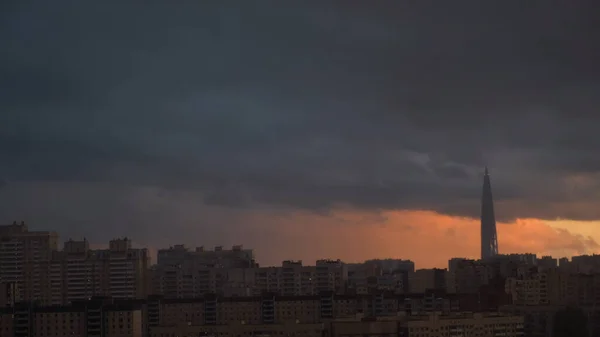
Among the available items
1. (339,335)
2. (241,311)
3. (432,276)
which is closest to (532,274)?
(432,276)

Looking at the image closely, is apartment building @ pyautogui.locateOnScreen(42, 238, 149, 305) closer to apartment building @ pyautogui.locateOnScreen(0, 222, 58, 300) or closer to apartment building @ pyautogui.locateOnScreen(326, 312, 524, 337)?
apartment building @ pyautogui.locateOnScreen(0, 222, 58, 300)

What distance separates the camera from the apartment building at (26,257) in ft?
153

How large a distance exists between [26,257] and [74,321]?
17.5 m

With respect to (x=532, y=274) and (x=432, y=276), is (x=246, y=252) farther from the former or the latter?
(x=532, y=274)

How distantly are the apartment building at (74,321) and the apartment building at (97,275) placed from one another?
42.4ft

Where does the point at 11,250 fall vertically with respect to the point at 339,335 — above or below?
above

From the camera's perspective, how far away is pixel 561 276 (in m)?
42.6

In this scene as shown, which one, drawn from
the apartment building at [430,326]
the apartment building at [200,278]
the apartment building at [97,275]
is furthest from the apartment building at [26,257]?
the apartment building at [430,326]

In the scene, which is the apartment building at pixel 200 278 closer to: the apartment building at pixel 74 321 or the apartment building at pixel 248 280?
the apartment building at pixel 248 280

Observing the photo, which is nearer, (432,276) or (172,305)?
(172,305)

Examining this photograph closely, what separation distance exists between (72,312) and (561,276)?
17740 millimetres

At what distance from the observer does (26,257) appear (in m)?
48.4

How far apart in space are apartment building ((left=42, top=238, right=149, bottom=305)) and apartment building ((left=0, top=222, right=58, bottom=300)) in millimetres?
556

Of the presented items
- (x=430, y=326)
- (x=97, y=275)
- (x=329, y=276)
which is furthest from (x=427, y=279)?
(x=430, y=326)
